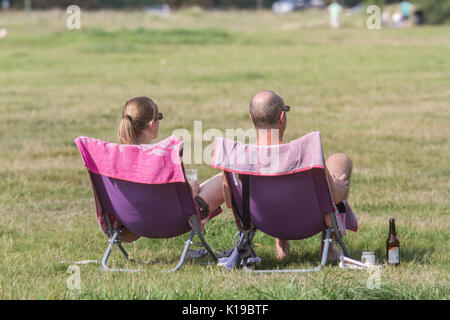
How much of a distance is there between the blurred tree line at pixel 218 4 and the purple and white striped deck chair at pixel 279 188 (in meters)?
48.2

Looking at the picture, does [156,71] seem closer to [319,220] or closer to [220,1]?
[319,220]

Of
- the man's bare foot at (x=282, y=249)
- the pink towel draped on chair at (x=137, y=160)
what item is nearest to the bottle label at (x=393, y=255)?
the man's bare foot at (x=282, y=249)

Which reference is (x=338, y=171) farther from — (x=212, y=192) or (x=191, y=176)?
(x=191, y=176)

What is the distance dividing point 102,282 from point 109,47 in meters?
26.3

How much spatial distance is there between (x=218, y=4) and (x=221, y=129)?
75.1 m

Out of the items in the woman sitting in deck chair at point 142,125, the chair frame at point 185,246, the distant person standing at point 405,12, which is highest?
the distant person standing at point 405,12

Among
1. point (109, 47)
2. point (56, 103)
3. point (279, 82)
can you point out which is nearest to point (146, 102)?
point (56, 103)

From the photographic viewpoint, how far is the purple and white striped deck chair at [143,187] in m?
5.39

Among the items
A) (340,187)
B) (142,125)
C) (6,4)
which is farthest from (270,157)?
(6,4)

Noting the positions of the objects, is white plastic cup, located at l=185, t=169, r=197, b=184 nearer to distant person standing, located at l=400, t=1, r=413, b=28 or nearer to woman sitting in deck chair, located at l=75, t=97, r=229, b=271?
woman sitting in deck chair, located at l=75, t=97, r=229, b=271

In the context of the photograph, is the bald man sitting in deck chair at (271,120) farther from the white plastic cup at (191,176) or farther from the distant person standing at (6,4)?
the distant person standing at (6,4)

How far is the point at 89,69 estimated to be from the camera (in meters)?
24.7

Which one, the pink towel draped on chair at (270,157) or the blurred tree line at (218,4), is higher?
the blurred tree line at (218,4)

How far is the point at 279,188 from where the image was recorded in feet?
17.9
